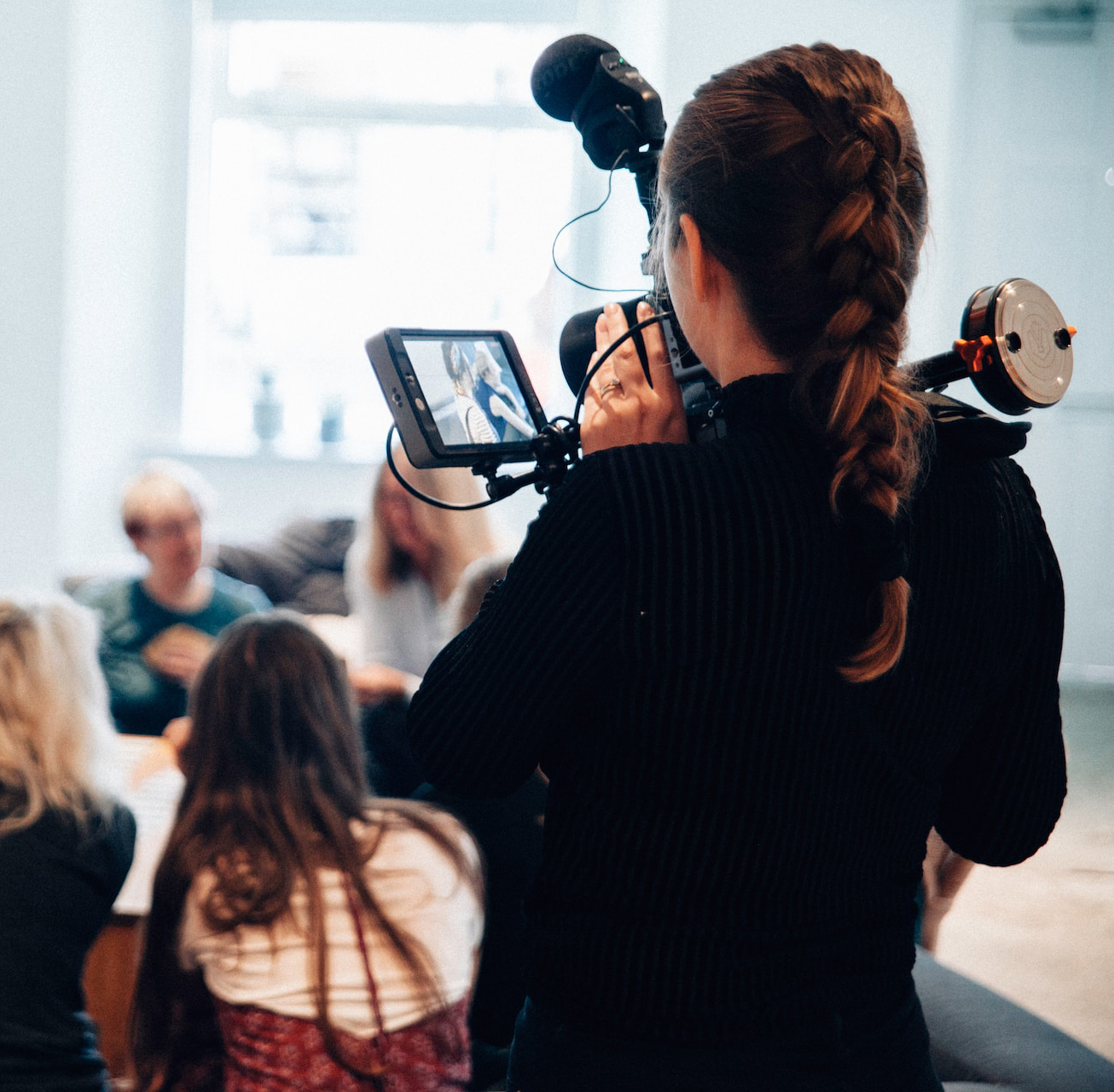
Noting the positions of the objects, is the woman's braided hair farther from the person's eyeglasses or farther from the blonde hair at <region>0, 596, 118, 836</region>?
the person's eyeglasses

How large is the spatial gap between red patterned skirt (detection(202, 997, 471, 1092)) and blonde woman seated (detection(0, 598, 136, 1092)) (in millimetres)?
264

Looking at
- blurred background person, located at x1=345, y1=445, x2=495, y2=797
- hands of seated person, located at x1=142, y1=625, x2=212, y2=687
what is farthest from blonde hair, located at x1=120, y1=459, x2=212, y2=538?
blurred background person, located at x1=345, y1=445, x2=495, y2=797

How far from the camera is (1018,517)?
70cm

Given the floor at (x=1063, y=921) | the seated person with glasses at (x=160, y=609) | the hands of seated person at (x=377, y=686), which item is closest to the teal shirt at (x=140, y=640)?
the seated person with glasses at (x=160, y=609)

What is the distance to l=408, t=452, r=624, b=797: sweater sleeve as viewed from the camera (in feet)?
1.96

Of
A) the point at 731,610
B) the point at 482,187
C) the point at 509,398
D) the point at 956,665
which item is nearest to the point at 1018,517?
the point at 956,665

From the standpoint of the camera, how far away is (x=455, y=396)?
0.84 meters

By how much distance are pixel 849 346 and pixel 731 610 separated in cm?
17

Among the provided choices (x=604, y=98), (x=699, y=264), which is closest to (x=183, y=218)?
(x=604, y=98)

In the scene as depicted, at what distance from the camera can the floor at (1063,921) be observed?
8.56ft

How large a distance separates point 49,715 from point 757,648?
4.99 feet

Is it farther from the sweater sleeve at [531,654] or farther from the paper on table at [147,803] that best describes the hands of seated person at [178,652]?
the sweater sleeve at [531,654]

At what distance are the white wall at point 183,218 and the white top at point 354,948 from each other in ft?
7.42

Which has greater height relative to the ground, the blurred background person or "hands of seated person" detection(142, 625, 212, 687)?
the blurred background person
